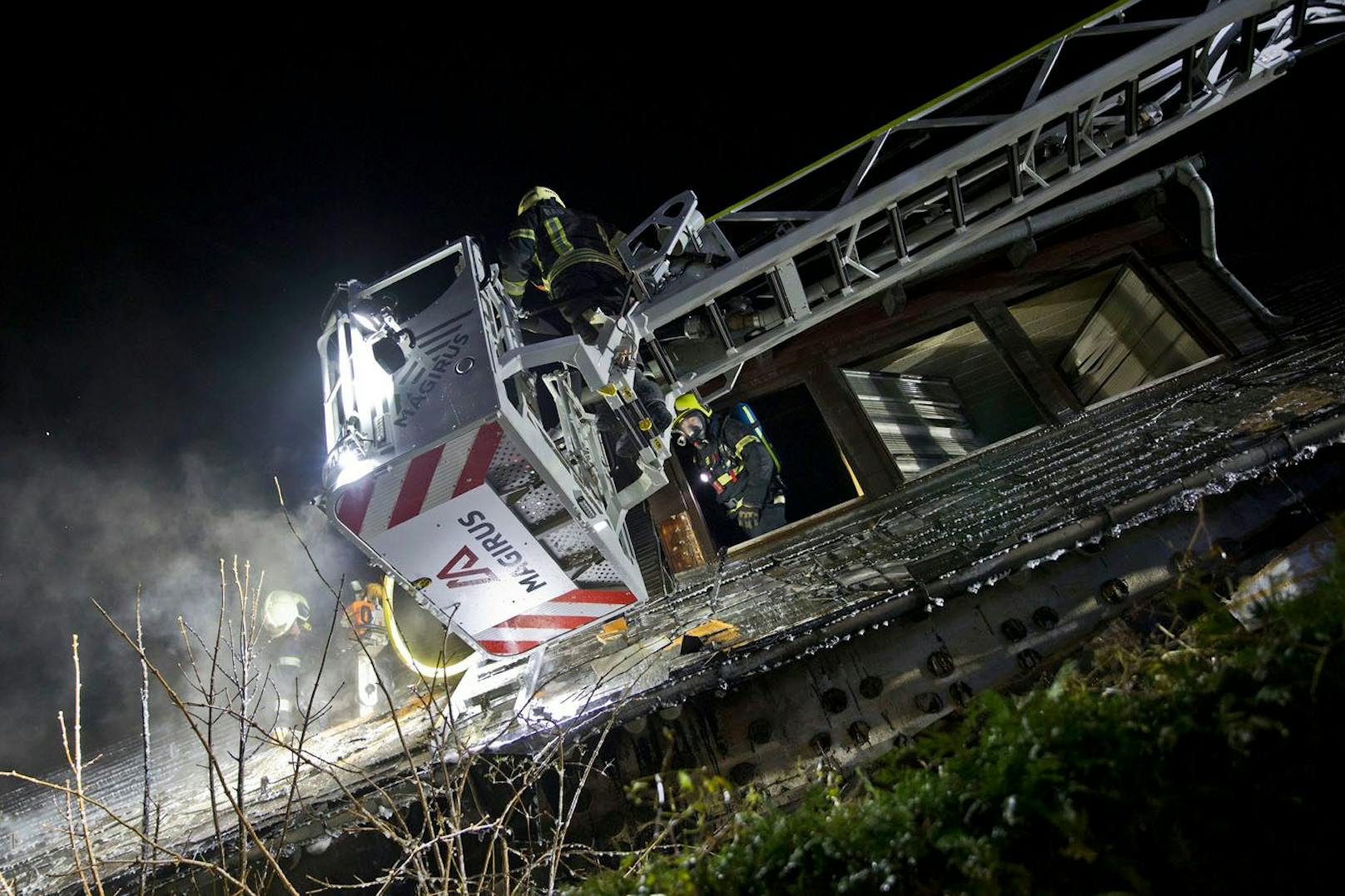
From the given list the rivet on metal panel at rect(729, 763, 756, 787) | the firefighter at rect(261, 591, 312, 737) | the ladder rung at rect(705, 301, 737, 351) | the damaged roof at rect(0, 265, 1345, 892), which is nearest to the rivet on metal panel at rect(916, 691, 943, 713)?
the damaged roof at rect(0, 265, 1345, 892)

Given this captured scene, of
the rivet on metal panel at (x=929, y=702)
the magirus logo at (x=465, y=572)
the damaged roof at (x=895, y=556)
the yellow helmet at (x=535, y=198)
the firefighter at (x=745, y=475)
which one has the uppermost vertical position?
the yellow helmet at (x=535, y=198)

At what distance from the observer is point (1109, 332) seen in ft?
27.0

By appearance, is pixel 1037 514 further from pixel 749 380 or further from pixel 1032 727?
pixel 749 380

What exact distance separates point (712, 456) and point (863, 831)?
5.82m

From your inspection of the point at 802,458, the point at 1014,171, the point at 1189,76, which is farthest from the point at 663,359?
the point at 802,458

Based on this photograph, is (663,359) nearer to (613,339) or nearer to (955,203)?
(613,339)

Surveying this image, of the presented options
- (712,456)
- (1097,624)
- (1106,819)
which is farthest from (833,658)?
(712,456)

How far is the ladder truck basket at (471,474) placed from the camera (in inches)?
149

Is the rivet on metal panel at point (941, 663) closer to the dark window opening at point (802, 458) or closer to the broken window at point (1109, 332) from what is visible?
the broken window at point (1109, 332)

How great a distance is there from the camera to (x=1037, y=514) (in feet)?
13.5

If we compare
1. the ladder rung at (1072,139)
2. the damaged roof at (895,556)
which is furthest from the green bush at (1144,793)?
the ladder rung at (1072,139)

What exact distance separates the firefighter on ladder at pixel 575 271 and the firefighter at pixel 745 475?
235cm

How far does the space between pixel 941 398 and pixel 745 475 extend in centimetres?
360

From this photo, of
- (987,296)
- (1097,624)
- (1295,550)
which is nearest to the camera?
(1295,550)
